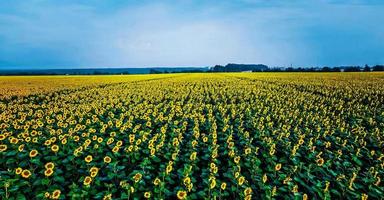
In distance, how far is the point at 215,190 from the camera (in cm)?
386

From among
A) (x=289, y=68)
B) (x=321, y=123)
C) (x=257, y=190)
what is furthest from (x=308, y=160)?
(x=289, y=68)

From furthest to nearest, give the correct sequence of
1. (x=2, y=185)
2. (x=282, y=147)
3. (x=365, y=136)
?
(x=365, y=136)
(x=282, y=147)
(x=2, y=185)

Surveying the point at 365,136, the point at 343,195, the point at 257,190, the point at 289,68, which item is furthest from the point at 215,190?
the point at 289,68

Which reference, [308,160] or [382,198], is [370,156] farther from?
[382,198]

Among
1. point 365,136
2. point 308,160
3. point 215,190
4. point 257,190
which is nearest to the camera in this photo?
point 215,190

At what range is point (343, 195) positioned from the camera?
13.1 feet

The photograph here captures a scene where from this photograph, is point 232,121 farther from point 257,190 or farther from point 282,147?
point 257,190

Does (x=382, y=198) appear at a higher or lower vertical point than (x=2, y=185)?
lower

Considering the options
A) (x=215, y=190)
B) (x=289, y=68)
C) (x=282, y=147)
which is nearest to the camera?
(x=215, y=190)

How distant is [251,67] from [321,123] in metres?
138

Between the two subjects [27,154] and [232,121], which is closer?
[27,154]

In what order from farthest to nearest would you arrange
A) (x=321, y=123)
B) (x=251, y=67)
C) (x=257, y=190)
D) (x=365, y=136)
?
1. (x=251, y=67)
2. (x=321, y=123)
3. (x=365, y=136)
4. (x=257, y=190)

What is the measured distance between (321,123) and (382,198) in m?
4.62

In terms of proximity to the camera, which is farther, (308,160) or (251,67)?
(251,67)
